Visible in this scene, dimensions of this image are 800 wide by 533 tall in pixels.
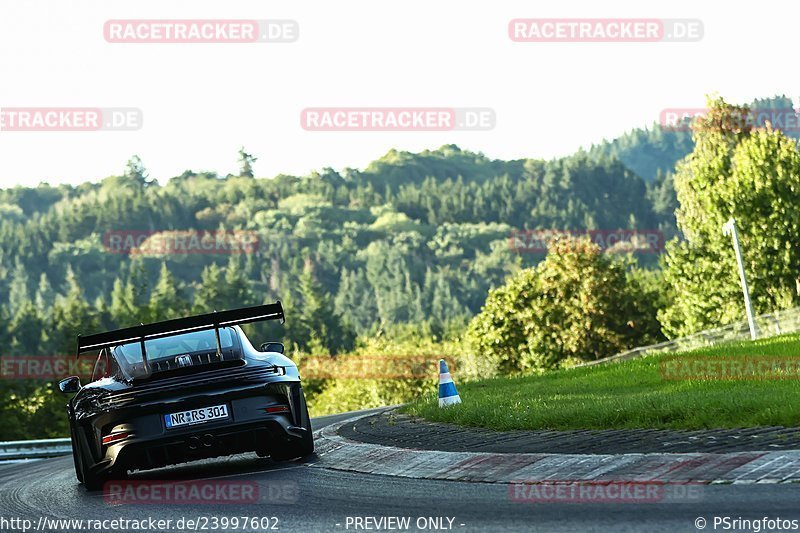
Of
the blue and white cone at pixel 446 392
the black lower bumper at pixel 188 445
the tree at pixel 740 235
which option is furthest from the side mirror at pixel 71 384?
the tree at pixel 740 235

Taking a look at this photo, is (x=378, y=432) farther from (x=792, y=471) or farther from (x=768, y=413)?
(x=792, y=471)

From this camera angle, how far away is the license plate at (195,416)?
10.8 m

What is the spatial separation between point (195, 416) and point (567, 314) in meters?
64.9

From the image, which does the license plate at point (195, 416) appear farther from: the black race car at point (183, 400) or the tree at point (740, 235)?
the tree at point (740, 235)

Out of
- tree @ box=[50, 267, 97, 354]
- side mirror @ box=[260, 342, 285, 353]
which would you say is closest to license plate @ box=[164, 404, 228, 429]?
side mirror @ box=[260, 342, 285, 353]

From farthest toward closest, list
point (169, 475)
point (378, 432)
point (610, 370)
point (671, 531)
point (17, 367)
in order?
point (17, 367) → point (610, 370) → point (378, 432) → point (169, 475) → point (671, 531)

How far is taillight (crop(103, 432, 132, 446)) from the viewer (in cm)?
1084

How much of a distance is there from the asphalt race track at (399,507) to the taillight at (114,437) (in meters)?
0.47

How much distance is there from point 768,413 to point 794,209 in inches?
2169

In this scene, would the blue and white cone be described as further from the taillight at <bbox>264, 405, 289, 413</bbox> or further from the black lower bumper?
the black lower bumper

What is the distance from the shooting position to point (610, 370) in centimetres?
2103

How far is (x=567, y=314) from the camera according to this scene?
7462cm

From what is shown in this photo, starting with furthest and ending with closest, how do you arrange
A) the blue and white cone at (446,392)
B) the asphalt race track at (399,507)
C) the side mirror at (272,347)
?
the blue and white cone at (446,392) < the side mirror at (272,347) < the asphalt race track at (399,507)

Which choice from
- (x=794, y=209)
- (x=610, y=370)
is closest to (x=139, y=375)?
(x=610, y=370)
